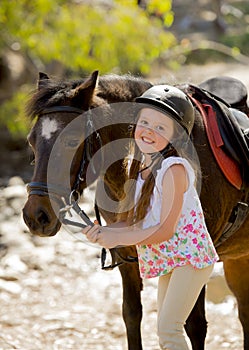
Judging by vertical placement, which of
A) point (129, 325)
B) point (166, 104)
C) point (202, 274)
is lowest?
point (129, 325)

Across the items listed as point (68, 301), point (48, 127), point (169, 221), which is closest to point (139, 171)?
point (169, 221)

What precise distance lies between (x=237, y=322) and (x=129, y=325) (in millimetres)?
1203

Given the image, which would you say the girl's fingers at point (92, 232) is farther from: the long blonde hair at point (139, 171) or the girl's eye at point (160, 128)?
the girl's eye at point (160, 128)

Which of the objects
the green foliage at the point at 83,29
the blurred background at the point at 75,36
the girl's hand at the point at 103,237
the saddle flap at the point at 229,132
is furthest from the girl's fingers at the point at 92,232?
the green foliage at the point at 83,29

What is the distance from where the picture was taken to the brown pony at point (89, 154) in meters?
2.72

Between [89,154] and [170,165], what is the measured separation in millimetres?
418

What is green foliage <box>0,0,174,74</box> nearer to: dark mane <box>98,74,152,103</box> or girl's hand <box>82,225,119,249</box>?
dark mane <box>98,74,152,103</box>

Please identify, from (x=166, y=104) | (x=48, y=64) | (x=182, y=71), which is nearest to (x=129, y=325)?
(x=166, y=104)

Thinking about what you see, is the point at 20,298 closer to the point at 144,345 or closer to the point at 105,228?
the point at 144,345

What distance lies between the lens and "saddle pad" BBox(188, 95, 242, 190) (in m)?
3.12

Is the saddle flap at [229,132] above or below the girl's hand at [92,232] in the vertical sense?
above

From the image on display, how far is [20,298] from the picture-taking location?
490cm

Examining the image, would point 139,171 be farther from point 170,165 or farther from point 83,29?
point 83,29

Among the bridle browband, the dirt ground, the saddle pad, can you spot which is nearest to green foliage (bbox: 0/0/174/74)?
the dirt ground
